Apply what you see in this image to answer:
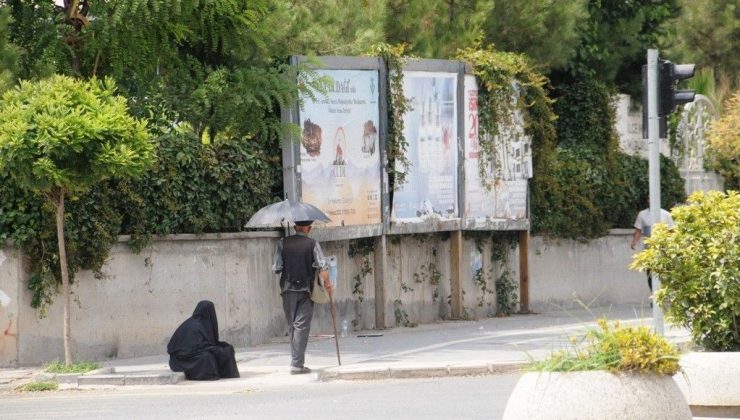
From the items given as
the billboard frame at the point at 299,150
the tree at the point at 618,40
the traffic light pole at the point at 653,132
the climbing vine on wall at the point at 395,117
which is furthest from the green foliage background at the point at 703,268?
the tree at the point at 618,40

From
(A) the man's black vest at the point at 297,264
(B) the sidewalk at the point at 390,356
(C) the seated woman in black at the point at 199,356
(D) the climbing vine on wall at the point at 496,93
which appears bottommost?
(B) the sidewalk at the point at 390,356

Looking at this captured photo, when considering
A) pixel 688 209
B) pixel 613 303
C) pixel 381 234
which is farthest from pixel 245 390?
pixel 613 303

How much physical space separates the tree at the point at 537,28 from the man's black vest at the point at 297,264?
1170 cm

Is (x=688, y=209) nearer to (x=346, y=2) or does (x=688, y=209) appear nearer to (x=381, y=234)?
(x=381, y=234)

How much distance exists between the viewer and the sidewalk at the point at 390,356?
16047mm

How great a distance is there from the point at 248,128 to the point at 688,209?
863 cm

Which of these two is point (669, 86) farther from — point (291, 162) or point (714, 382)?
point (291, 162)

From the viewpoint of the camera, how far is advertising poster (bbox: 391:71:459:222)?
22.4 metres

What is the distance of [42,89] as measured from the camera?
1598cm

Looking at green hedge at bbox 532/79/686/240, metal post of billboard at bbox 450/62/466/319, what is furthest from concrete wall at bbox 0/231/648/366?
green hedge at bbox 532/79/686/240

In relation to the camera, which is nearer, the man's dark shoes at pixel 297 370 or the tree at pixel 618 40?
the man's dark shoes at pixel 297 370

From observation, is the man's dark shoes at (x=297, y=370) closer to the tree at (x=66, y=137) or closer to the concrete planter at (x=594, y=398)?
the tree at (x=66, y=137)

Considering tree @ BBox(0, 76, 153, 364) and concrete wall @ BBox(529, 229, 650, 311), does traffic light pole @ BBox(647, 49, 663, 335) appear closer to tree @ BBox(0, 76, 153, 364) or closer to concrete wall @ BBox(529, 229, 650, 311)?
tree @ BBox(0, 76, 153, 364)

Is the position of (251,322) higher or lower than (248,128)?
lower
